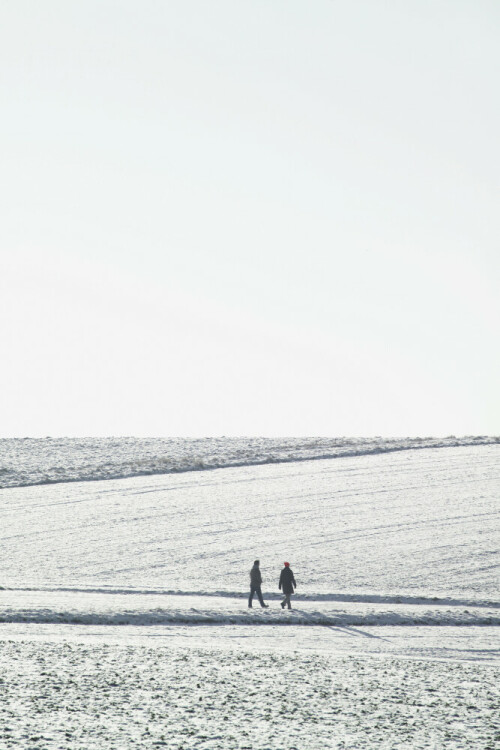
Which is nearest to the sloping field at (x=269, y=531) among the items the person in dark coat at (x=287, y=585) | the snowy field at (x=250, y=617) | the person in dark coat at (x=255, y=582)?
the snowy field at (x=250, y=617)

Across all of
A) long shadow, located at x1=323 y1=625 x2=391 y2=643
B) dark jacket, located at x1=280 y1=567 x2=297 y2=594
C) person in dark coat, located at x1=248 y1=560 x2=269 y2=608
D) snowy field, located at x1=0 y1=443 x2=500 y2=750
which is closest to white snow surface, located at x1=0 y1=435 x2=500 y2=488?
snowy field, located at x1=0 y1=443 x2=500 y2=750

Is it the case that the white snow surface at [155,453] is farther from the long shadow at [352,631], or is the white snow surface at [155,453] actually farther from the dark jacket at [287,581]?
the long shadow at [352,631]

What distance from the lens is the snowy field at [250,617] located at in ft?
37.0

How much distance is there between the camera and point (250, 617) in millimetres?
20828

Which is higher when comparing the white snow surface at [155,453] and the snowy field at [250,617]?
the white snow surface at [155,453]

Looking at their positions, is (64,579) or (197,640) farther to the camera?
(64,579)

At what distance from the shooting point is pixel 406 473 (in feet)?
163

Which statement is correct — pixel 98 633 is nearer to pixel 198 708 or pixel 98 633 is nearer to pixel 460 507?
pixel 198 708

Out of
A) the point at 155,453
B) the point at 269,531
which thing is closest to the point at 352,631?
the point at 269,531

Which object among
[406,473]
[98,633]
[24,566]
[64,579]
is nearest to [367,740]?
[98,633]

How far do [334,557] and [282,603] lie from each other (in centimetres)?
713

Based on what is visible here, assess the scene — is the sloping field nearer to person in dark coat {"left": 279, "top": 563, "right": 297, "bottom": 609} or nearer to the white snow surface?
person in dark coat {"left": 279, "top": 563, "right": 297, "bottom": 609}

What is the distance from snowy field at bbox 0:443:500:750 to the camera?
11.3m

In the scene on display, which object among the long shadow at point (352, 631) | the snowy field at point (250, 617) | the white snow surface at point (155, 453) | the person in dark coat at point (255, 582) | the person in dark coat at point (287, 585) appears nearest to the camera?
the snowy field at point (250, 617)
